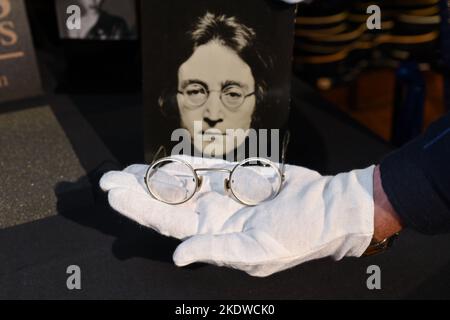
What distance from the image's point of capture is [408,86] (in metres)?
0.84

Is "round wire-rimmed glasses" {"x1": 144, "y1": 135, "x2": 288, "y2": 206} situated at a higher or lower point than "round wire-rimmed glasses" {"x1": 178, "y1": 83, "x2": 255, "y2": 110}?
lower

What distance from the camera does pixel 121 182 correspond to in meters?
0.56

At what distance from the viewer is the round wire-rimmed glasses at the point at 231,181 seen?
566 millimetres

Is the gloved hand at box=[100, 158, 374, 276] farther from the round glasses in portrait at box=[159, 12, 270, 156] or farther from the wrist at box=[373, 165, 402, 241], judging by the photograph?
the round glasses in portrait at box=[159, 12, 270, 156]

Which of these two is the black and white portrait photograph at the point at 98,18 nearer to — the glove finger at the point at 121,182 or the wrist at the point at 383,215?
the glove finger at the point at 121,182

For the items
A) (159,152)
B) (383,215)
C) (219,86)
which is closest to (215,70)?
(219,86)

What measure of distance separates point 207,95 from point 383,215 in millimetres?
281

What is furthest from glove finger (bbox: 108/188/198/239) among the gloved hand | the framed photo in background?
the framed photo in background

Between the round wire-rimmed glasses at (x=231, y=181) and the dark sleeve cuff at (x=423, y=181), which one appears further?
the round wire-rimmed glasses at (x=231, y=181)

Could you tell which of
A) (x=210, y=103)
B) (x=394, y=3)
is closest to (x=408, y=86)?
(x=394, y=3)

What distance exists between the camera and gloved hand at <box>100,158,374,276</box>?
49cm

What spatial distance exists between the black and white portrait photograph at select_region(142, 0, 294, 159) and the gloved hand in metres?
0.12

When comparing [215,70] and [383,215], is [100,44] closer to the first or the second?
[215,70]

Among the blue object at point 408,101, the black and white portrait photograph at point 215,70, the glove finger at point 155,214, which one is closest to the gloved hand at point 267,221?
the glove finger at point 155,214
